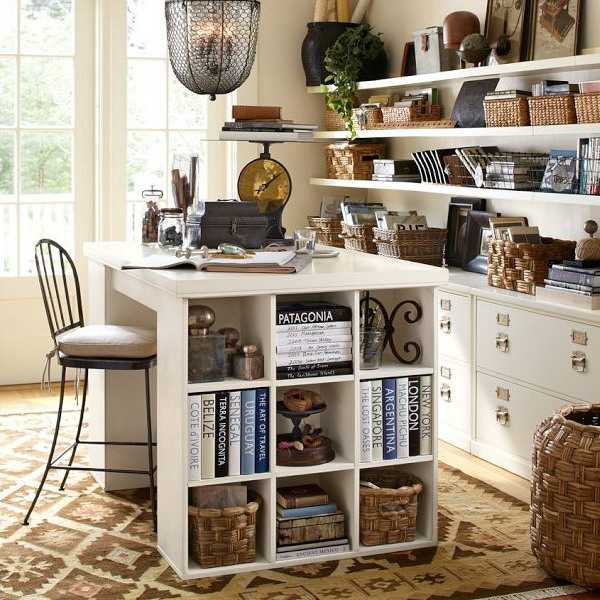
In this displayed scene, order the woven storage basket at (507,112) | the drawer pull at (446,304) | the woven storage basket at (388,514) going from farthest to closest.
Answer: the drawer pull at (446,304) < the woven storage basket at (507,112) < the woven storage basket at (388,514)

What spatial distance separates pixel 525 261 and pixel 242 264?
1504mm

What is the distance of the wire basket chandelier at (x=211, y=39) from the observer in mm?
3760

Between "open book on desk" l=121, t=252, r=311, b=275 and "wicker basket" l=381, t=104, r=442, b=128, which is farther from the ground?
"wicker basket" l=381, t=104, r=442, b=128

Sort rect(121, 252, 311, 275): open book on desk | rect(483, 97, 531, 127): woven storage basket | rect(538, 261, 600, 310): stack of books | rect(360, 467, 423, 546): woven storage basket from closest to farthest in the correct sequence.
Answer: rect(121, 252, 311, 275): open book on desk < rect(360, 467, 423, 546): woven storage basket < rect(538, 261, 600, 310): stack of books < rect(483, 97, 531, 127): woven storage basket

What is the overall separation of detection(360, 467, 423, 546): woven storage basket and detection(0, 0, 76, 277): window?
298 cm

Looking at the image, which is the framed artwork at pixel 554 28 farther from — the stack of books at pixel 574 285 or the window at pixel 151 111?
the window at pixel 151 111

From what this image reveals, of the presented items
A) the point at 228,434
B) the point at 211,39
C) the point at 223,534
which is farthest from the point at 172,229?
the point at 223,534

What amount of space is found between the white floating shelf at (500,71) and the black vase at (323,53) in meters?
0.12

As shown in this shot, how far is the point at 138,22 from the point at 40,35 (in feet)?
1.68

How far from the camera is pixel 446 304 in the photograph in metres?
4.65

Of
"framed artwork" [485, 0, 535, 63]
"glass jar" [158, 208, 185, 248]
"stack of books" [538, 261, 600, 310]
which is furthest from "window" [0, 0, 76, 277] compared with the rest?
"stack of books" [538, 261, 600, 310]

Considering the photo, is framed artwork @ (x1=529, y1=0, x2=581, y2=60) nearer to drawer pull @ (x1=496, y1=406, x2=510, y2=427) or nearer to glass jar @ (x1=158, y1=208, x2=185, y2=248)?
drawer pull @ (x1=496, y1=406, x2=510, y2=427)

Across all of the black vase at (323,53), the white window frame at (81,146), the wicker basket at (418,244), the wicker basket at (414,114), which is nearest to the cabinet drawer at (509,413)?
the wicker basket at (418,244)

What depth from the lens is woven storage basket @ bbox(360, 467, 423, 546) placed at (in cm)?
337
